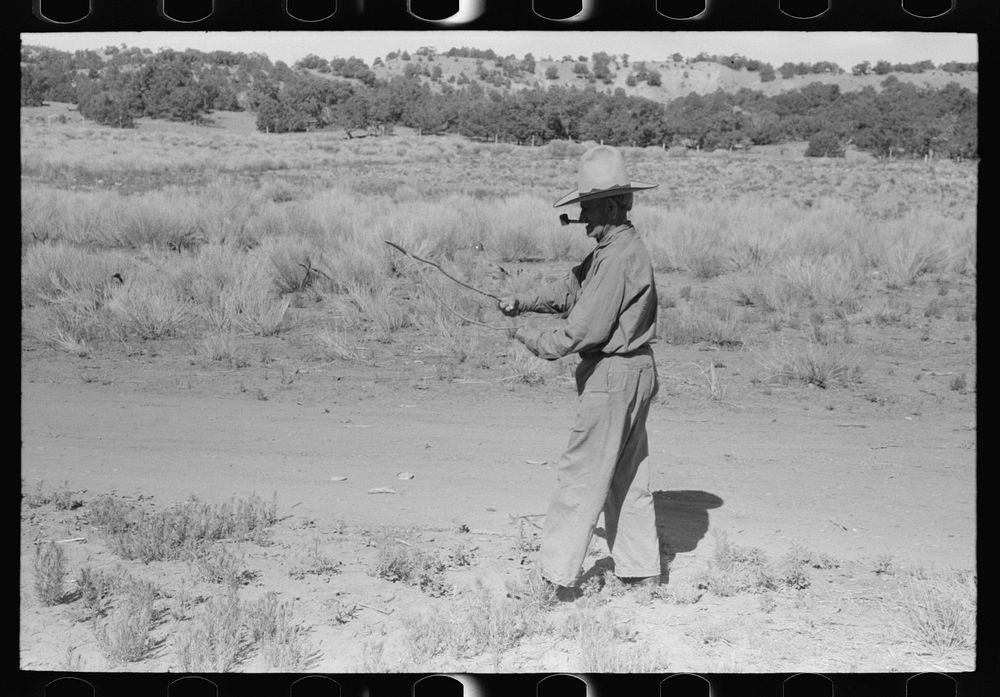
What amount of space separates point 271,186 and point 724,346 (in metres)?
15.5

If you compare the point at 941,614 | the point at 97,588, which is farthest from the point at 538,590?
the point at 97,588

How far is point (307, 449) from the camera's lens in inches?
316

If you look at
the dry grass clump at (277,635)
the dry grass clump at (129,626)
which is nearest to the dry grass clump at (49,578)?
the dry grass clump at (129,626)

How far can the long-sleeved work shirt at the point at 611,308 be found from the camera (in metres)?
4.64

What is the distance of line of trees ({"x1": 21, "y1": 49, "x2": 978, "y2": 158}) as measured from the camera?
4322 cm

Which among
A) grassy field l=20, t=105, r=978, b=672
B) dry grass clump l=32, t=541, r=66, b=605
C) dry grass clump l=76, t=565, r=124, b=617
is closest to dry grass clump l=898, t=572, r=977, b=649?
grassy field l=20, t=105, r=978, b=672

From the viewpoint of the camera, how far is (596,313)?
15.2ft

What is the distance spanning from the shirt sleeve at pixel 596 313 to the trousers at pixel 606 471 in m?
0.20

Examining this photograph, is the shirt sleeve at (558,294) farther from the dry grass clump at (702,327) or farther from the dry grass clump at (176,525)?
the dry grass clump at (702,327)

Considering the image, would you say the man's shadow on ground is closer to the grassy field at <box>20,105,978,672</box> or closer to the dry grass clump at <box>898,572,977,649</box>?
the grassy field at <box>20,105,978,672</box>

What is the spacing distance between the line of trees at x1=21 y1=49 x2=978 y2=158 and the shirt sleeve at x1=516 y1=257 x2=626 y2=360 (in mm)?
37326

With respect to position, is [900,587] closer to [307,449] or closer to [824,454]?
[824,454]

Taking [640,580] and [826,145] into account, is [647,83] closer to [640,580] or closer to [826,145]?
[826,145]

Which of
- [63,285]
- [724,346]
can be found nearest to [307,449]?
[724,346]
